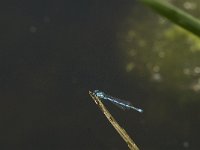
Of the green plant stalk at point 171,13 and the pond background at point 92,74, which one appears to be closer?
the green plant stalk at point 171,13

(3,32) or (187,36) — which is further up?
(3,32)

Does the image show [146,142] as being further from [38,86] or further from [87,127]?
[38,86]

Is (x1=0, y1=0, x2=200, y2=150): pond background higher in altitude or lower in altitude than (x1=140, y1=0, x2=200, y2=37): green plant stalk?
higher

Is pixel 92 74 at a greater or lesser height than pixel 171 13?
greater

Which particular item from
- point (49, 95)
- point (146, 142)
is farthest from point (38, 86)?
point (146, 142)

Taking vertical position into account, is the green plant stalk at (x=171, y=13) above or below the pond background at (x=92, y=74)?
below

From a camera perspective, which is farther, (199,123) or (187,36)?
(187,36)

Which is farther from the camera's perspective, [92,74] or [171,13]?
[92,74]

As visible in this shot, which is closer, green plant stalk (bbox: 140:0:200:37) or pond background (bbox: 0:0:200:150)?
green plant stalk (bbox: 140:0:200:37)
